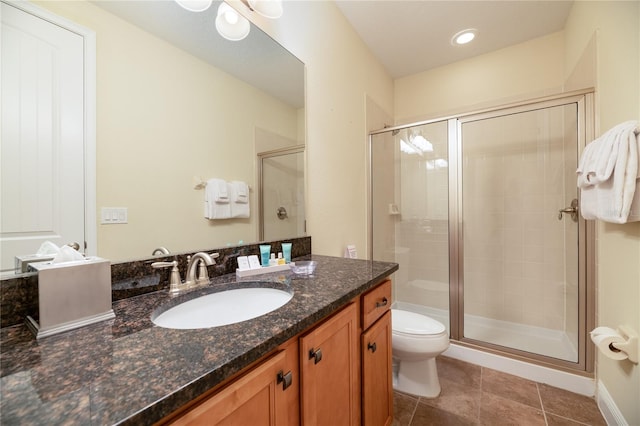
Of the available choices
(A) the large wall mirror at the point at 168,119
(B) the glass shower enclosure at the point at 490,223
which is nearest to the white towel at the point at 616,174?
(B) the glass shower enclosure at the point at 490,223

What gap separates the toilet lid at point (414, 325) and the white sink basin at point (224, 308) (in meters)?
0.99

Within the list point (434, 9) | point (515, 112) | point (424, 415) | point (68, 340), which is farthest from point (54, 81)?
point (515, 112)

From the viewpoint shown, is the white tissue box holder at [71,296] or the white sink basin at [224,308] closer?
the white tissue box holder at [71,296]

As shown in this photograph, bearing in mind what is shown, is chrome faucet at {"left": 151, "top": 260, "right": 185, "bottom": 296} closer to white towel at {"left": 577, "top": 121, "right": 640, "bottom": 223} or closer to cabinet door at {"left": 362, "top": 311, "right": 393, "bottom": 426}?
cabinet door at {"left": 362, "top": 311, "right": 393, "bottom": 426}

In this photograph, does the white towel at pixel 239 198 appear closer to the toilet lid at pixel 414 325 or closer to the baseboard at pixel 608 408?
the toilet lid at pixel 414 325

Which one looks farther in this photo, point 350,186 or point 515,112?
point 350,186

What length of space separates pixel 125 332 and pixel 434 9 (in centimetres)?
252

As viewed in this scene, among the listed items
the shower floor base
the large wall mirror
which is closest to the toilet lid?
the shower floor base

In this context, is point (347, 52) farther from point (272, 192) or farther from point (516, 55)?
point (516, 55)

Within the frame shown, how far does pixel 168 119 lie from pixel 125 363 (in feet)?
2.56

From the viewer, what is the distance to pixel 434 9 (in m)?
1.90

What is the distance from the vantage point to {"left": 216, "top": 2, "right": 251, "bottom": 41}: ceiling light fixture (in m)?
1.13

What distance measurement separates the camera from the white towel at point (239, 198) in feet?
3.78

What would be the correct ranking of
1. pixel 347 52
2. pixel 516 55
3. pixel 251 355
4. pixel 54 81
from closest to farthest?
pixel 251 355 → pixel 54 81 → pixel 347 52 → pixel 516 55
